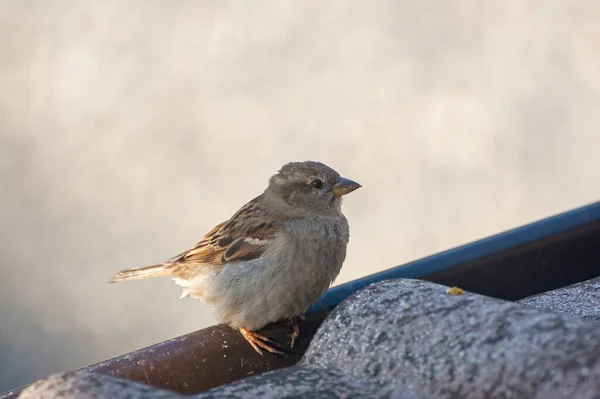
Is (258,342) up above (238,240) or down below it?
below

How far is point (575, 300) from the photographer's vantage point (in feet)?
6.31

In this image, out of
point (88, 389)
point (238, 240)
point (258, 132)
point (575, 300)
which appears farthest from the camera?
point (258, 132)

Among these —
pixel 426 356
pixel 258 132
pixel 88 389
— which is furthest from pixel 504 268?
pixel 258 132

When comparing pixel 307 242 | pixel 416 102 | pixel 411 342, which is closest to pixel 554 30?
pixel 416 102

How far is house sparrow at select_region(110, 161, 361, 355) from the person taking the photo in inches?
111

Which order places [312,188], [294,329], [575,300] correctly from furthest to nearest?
[312,188] → [294,329] → [575,300]

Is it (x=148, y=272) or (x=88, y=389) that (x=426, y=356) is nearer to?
(x=88, y=389)

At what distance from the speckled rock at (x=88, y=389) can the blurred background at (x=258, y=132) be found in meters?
4.05

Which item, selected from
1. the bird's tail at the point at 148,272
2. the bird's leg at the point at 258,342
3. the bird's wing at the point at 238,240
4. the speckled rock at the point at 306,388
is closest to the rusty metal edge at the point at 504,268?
the bird's leg at the point at 258,342

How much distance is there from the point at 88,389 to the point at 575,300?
1055 mm

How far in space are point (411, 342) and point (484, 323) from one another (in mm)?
114

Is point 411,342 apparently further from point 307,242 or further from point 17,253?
point 17,253

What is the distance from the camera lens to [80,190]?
21.1ft

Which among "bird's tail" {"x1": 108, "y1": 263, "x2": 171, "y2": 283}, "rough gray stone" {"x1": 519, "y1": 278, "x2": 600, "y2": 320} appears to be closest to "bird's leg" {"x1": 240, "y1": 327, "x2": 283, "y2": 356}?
"rough gray stone" {"x1": 519, "y1": 278, "x2": 600, "y2": 320}
